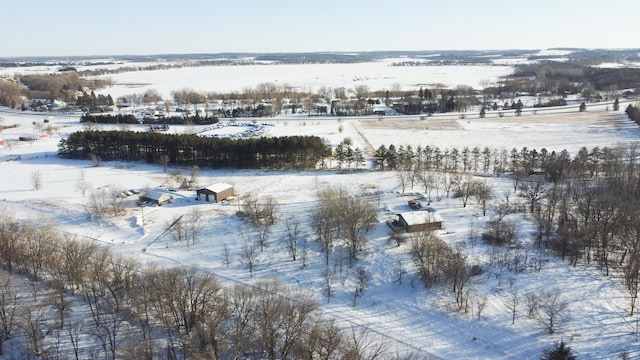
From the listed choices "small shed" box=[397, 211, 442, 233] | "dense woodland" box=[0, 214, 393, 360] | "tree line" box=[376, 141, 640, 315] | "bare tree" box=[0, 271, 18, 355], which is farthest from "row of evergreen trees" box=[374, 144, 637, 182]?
"bare tree" box=[0, 271, 18, 355]

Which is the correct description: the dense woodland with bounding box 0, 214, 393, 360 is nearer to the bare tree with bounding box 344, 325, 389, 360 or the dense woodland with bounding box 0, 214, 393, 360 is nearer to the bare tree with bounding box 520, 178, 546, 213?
the bare tree with bounding box 344, 325, 389, 360

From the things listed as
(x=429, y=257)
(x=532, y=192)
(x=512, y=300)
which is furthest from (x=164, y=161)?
(x=512, y=300)

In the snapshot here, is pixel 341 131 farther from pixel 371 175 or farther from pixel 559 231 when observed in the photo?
pixel 559 231

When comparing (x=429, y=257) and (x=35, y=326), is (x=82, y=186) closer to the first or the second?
(x=35, y=326)

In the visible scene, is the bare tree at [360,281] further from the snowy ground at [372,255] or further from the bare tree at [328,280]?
the bare tree at [328,280]

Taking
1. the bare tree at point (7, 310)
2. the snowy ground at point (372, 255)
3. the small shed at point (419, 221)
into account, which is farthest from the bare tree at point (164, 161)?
the small shed at point (419, 221)

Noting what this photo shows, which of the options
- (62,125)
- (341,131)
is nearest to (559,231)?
(341,131)
